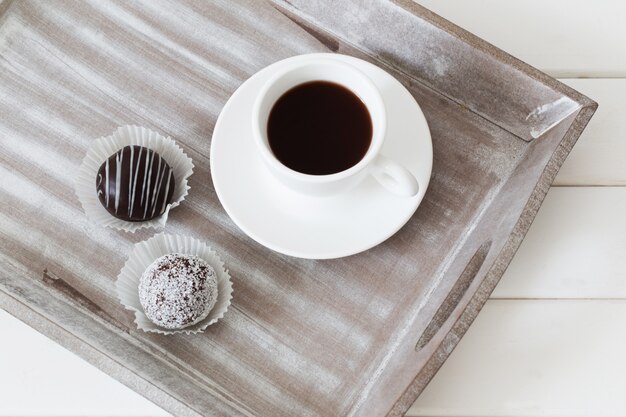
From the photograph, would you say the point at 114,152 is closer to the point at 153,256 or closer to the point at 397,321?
the point at 153,256

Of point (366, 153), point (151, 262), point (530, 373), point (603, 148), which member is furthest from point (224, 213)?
point (603, 148)

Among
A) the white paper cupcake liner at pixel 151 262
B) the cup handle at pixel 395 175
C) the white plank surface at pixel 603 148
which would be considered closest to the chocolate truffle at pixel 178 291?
the white paper cupcake liner at pixel 151 262

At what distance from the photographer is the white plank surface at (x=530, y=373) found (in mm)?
1283

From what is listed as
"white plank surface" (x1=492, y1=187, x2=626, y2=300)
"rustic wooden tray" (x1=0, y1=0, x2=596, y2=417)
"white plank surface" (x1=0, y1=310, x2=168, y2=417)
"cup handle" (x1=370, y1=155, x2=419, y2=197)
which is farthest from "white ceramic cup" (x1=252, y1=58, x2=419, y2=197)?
"white plank surface" (x1=0, y1=310, x2=168, y2=417)

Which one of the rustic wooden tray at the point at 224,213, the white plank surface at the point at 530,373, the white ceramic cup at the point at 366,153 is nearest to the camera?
the white ceramic cup at the point at 366,153

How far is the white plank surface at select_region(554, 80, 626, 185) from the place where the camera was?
1.33 metres

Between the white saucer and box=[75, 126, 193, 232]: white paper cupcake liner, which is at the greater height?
the white saucer

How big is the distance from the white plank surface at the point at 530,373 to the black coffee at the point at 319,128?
466 mm

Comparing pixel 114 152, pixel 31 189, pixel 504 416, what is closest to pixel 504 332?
pixel 504 416

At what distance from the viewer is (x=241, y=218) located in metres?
1.12

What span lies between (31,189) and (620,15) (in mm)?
1231

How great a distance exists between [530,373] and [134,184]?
2.71 ft

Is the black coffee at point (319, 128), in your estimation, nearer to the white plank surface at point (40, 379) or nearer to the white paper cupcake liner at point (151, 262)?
the white paper cupcake liner at point (151, 262)

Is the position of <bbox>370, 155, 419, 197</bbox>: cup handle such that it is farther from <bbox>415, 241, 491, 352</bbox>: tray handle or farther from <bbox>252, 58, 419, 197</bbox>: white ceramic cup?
<bbox>415, 241, 491, 352</bbox>: tray handle
